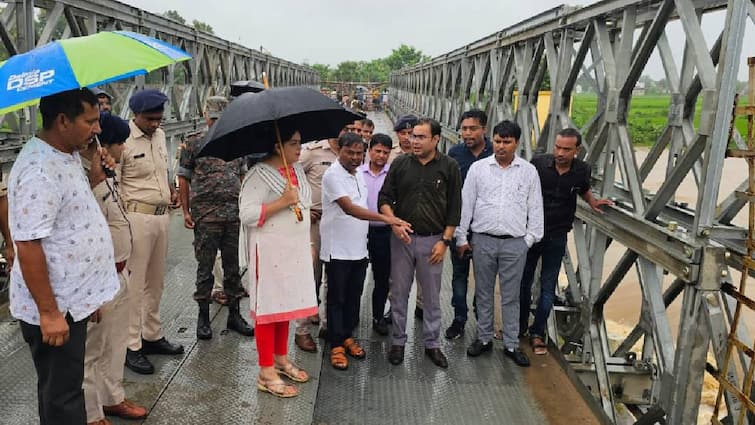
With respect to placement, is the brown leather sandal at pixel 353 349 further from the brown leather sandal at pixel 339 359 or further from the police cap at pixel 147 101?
the police cap at pixel 147 101

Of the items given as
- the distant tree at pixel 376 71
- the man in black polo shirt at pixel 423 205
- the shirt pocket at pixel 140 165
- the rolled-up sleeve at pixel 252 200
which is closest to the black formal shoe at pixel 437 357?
the man in black polo shirt at pixel 423 205

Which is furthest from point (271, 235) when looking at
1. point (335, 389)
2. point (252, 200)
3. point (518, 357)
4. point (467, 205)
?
point (518, 357)

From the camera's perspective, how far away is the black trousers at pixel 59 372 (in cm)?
225

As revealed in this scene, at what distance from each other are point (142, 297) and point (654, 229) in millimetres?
2857

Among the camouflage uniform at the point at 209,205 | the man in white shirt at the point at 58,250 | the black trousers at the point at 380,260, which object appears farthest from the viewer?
the black trousers at the point at 380,260

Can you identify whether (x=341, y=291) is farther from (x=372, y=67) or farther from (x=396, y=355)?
(x=372, y=67)

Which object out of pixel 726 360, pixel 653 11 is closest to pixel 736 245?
pixel 726 360

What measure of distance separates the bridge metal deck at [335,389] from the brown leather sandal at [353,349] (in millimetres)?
61

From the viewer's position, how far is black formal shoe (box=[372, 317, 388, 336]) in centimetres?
432

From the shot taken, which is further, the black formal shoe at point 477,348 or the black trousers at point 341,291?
the black formal shoe at point 477,348

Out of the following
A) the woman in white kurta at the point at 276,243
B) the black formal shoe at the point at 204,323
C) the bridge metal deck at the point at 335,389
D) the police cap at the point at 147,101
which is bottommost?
the bridge metal deck at the point at 335,389

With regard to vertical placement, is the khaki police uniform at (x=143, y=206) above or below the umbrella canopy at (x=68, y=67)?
below

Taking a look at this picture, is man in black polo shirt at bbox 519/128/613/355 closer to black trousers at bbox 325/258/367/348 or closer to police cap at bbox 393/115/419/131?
police cap at bbox 393/115/419/131

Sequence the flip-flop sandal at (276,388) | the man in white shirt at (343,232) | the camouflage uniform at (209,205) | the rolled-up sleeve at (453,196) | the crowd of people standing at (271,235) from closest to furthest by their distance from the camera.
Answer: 1. the crowd of people standing at (271,235)
2. the flip-flop sandal at (276,388)
3. the man in white shirt at (343,232)
4. the rolled-up sleeve at (453,196)
5. the camouflage uniform at (209,205)
